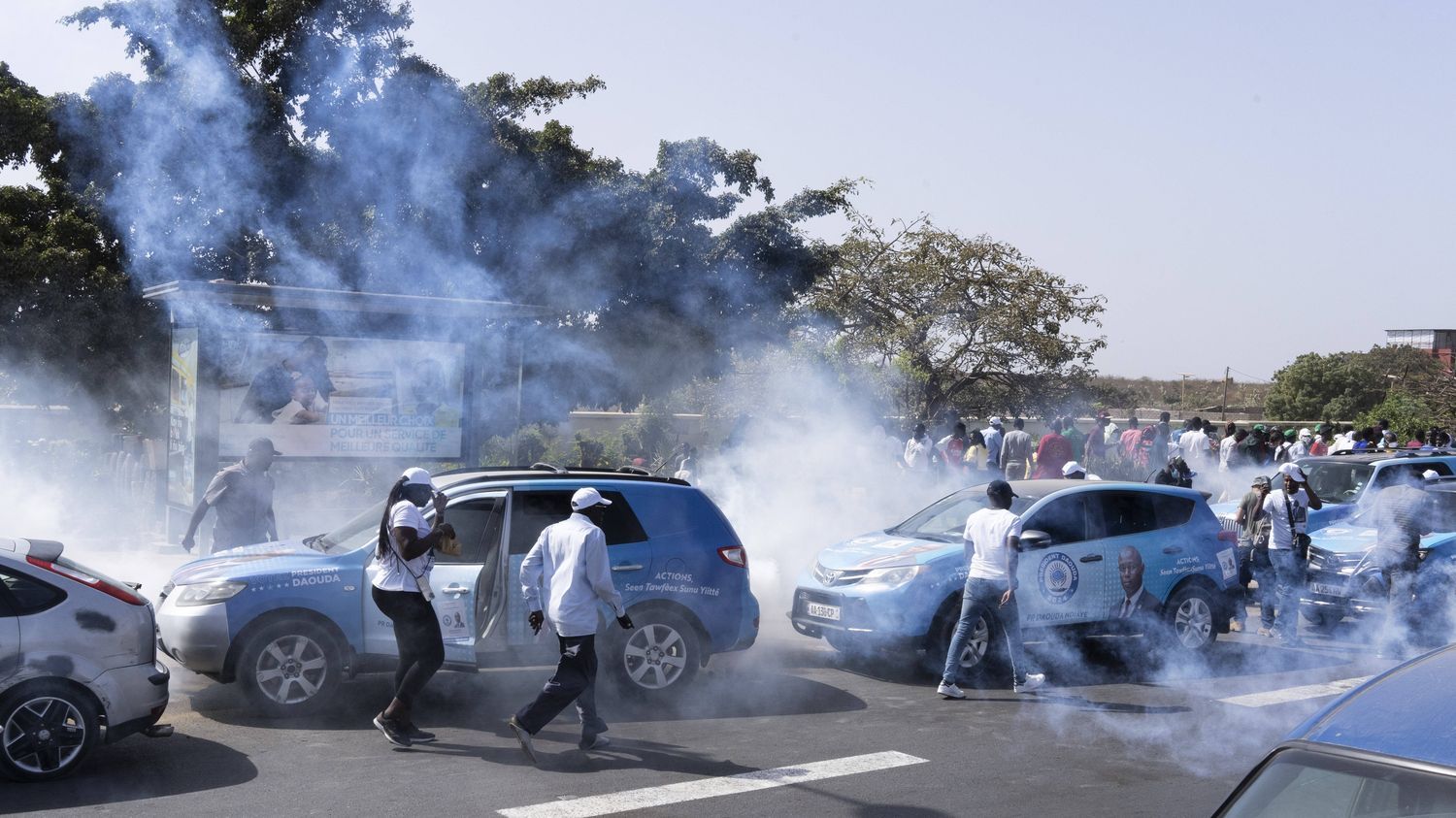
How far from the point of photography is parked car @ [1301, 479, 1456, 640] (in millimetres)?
11414

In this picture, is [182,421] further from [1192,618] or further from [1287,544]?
[1287,544]

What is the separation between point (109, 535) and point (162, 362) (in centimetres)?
269

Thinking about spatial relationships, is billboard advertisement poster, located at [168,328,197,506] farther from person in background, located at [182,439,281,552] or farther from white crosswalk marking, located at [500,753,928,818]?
white crosswalk marking, located at [500,753,928,818]

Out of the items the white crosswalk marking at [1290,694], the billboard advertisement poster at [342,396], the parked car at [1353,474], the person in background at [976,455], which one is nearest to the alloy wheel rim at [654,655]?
the white crosswalk marking at [1290,694]

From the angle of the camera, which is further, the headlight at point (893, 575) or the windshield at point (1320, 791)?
the headlight at point (893, 575)

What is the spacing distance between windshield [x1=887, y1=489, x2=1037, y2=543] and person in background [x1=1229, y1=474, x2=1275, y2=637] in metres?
3.19

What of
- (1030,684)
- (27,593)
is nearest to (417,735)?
(27,593)

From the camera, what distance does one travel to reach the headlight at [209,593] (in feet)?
24.7

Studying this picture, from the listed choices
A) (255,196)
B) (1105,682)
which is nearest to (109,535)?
(255,196)

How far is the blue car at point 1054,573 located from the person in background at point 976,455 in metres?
7.73

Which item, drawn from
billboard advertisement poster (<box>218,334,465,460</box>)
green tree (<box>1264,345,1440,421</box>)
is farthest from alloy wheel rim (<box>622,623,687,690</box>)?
green tree (<box>1264,345,1440,421</box>)

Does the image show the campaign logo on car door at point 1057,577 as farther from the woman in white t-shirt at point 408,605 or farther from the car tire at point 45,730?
the car tire at point 45,730

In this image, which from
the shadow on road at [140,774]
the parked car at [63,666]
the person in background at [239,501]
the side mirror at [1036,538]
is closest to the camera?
the shadow on road at [140,774]

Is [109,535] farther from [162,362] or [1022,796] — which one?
[1022,796]
